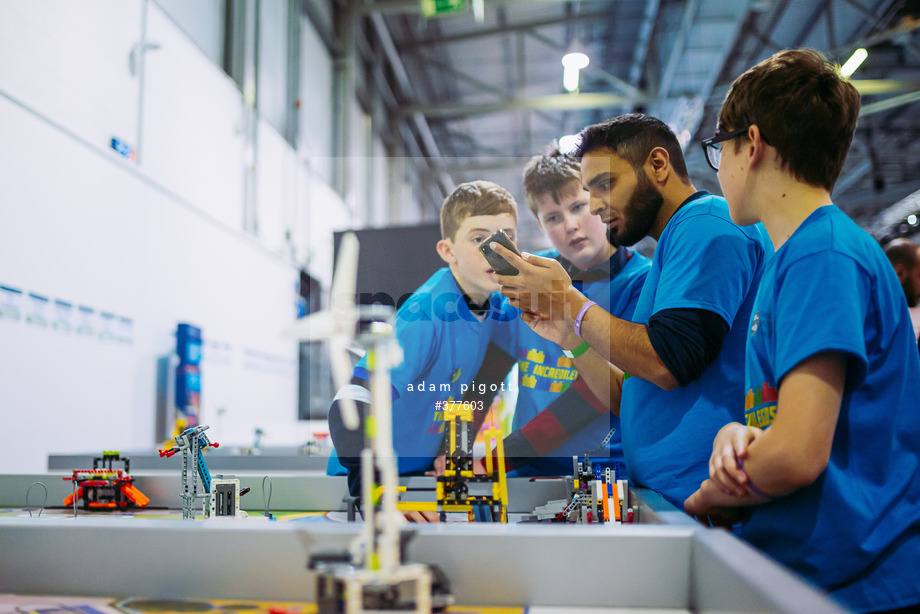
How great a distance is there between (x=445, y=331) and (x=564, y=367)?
0.94 ft

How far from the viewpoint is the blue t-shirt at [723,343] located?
1224mm

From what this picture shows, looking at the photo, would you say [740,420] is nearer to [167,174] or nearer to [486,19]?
[167,174]

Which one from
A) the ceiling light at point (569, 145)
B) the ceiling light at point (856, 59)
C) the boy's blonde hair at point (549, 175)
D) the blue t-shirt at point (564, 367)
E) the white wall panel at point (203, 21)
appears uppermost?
the white wall panel at point (203, 21)

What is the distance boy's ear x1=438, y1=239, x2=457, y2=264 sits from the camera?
141 centimetres

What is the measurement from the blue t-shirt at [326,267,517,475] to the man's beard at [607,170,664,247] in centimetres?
33

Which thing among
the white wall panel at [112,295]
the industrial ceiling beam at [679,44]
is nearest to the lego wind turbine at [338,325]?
the white wall panel at [112,295]

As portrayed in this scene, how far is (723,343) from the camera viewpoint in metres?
1.25

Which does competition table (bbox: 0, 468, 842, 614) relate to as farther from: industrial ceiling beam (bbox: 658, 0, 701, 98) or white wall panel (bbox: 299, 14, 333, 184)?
industrial ceiling beam (bbox: 658, 0, 701, 98)

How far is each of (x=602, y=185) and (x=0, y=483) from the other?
169 cm

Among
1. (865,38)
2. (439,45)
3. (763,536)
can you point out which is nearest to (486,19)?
(439,45)

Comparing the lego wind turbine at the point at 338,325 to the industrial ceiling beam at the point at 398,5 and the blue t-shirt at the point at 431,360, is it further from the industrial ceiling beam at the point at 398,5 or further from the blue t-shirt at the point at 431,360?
the industrial ceiling beam at the point at 398,5

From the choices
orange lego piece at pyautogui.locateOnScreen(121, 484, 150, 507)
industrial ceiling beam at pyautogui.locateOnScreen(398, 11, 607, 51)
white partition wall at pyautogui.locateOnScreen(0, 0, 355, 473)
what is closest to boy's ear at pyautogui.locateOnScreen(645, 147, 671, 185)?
white partition wall at pyautogui.locateOnScreen(0, 0, 355, 473)

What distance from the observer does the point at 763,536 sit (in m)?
1.00

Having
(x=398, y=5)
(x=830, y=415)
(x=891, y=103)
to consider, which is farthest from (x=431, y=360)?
(x=891, y=103)
